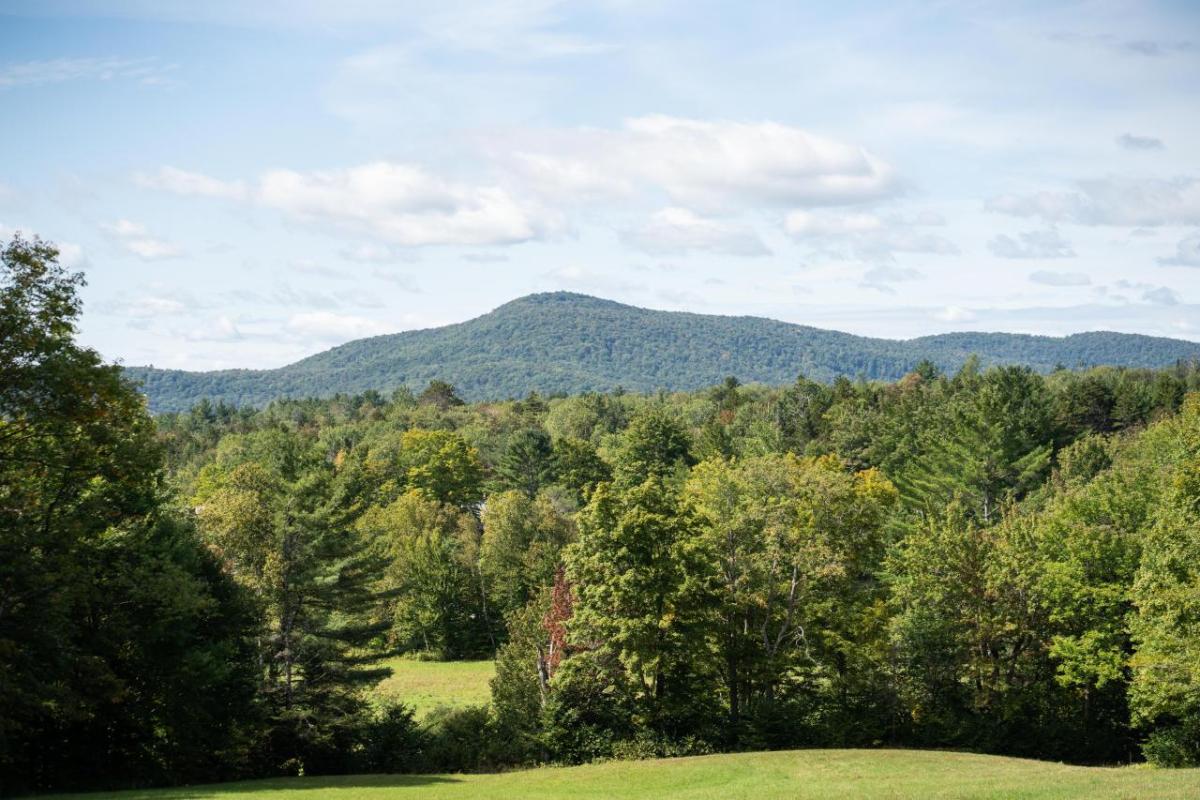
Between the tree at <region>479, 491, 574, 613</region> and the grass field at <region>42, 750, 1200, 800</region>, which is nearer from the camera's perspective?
the grass field at <region>42, 750, 1200, 800</region>

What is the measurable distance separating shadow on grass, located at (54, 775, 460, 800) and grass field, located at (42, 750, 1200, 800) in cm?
3

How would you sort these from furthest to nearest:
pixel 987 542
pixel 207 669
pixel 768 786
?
1. pixel 987 542
2. pixel 207 669
3. pixel 768 786

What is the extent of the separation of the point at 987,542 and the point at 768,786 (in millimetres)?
18077

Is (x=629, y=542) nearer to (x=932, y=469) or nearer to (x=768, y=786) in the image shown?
(x=768, y=786)

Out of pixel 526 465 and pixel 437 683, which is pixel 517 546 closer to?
pixel 437 683

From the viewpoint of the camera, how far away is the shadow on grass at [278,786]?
973 inches

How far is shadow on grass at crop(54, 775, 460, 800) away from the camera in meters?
24.7

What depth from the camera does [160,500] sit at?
3203 cm

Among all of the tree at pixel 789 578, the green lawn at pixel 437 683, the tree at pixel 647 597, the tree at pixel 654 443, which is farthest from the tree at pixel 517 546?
the tree at pixel 647 597

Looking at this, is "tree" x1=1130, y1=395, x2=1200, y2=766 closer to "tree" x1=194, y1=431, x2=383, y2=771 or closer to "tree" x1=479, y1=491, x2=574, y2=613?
"tree" x1=194, y1=431, x2=383, y2=771

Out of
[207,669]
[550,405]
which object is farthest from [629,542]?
[550,405]

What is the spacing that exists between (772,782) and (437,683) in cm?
3361

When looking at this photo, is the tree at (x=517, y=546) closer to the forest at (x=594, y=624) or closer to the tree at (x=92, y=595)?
the forest at (x=594, y=624)

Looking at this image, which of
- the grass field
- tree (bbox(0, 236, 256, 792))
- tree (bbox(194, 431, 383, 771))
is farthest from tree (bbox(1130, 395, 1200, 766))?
tree (bbox(0, 236, 256, 792))
